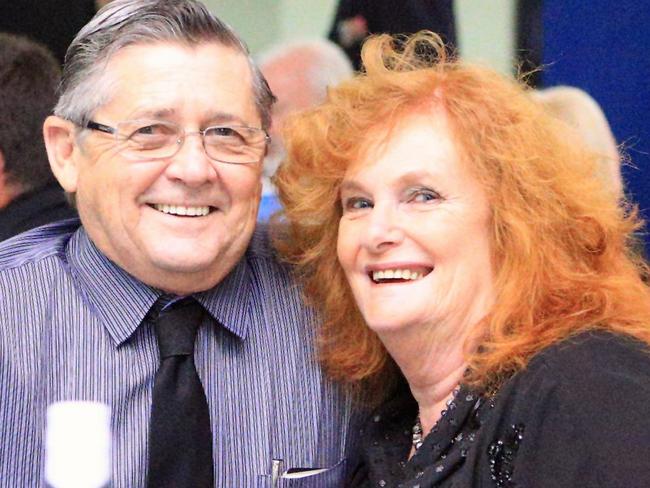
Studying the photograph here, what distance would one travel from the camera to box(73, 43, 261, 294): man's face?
2051 mm

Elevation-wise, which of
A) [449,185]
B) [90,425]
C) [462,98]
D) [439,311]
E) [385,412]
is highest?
[462,98]

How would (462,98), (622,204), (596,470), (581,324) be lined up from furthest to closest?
(622,204) < (462,98) < (581,324) < (596,470)

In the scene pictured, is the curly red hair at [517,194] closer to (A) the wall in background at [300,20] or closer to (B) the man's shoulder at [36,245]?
(B) the man's shoulder at [36,245]

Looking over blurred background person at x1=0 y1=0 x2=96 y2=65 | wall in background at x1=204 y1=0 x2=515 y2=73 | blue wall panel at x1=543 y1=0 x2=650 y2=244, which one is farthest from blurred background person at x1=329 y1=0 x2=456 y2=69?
blurred background person at x1=0 y1=0 x2=96 y2=65

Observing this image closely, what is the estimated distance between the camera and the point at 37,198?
3.03 m

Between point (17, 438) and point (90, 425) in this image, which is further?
point (17, 438)

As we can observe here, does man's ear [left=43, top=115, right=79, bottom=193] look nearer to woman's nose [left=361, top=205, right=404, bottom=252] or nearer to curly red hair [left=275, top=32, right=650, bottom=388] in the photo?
curly red hair [left=275, top=32, right=650, bottom=388]

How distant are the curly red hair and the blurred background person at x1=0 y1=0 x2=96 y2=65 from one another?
4.06 feet

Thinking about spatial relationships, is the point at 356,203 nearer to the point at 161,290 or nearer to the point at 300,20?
the point at 161,290

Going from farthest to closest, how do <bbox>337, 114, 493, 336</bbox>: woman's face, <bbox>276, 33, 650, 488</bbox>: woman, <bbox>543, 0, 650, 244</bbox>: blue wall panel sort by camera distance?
1. <bbox>543, 0, 650, 244</bbox>: blue wall panel
2. <bbox>337, 114, 493, 336</bbox>: woman's face
3. <bbox>276, 33, 650, 488</bbox>: woman

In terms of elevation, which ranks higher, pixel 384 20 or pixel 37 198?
pixel 384 20

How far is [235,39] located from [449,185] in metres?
0.57

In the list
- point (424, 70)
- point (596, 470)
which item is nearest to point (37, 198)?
point (424, 70)

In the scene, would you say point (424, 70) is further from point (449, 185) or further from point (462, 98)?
point (449, 185)
